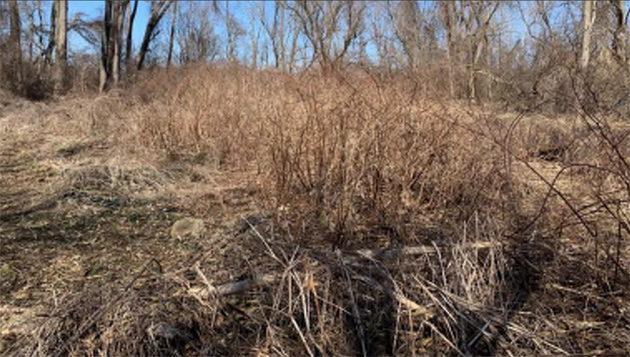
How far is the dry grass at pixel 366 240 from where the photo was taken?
6.20 feet

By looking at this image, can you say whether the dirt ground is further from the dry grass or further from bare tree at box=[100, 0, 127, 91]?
bare tree at box=[100, 0, 127, 91]

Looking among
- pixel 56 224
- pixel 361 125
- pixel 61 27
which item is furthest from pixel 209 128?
pixel 61 27

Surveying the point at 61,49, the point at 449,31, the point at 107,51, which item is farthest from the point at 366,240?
the point at 107,51

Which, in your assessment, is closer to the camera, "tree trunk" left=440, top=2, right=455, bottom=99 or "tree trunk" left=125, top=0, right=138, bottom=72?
"tree trunk" left=440, top=2, right=455, bottom=99

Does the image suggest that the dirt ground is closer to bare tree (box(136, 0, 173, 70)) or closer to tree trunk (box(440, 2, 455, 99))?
tree trunk (box(440, 2, 455, 99))

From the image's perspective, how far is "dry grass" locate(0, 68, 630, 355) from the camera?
1.89 meters

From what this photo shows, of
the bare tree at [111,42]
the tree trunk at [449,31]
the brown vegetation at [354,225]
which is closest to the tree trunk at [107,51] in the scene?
the bare tree at [111,42]

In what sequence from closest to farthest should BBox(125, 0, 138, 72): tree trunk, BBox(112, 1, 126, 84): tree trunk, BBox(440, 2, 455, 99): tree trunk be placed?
BBox(440, 2, 455, 99): tree trunk < BBox(112, 1, 126, 84): tree trunk < BBox(125, 0, 138, 72): tree trunk

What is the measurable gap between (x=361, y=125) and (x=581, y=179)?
4.61 feet

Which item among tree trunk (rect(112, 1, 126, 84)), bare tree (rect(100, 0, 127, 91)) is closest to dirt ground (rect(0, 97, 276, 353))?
bare tree (rect(100, 0, 127, 91))

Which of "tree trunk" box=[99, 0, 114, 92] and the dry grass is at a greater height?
"tree trunk" box=[99, 0, 114, 92]

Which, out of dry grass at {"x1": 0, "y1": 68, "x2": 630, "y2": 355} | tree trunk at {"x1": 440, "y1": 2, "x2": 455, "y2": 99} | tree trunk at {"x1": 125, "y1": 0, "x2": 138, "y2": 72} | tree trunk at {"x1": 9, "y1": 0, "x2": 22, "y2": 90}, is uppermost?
tree trunk at {"x1": 125, "y1": 0, "x2": 138, "y2": 72}

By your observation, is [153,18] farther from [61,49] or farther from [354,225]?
[354,225]

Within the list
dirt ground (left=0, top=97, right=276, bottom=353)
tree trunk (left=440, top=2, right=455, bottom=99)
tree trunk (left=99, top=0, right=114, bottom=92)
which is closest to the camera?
dirt ground (left=0, top=97, right=276, bottom=353)
